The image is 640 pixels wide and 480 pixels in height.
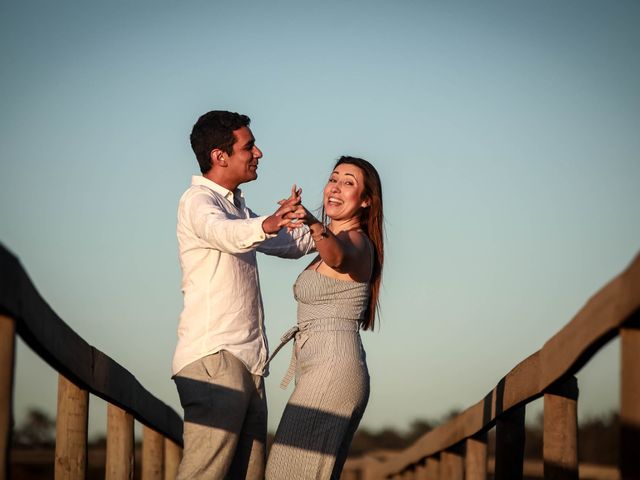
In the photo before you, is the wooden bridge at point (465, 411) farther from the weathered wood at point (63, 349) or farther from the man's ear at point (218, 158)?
the man's ear at point (218, 158)

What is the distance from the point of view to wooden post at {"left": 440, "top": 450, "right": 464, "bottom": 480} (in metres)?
7.25

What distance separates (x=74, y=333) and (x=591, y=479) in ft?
26.5

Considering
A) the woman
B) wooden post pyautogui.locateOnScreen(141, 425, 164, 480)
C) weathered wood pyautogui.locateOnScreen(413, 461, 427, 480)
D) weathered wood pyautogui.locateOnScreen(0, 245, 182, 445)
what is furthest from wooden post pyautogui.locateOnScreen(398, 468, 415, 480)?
the woman

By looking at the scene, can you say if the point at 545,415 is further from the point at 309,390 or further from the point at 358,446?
the point at 358,446

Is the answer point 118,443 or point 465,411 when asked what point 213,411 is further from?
point 465,411

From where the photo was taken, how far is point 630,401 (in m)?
2.90

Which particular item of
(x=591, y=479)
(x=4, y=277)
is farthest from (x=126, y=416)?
(x=591, y=479)

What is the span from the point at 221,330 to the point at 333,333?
0.43 m

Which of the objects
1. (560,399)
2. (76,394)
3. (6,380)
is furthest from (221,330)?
(6,380)

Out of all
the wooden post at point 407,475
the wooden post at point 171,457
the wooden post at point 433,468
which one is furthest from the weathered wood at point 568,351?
the wooden post at point 407,475

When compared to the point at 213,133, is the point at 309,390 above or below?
below

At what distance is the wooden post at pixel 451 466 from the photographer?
7.25 meters

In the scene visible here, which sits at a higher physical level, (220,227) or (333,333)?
(220,227)

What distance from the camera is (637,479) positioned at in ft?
9.31
